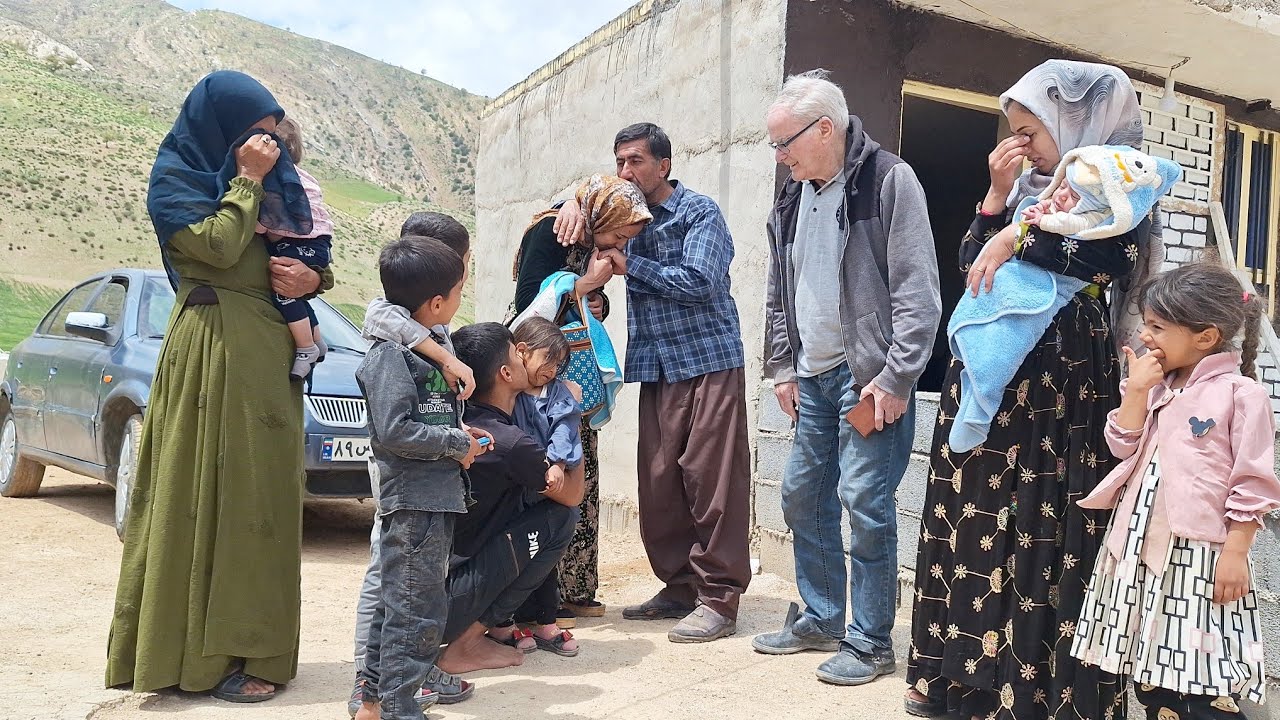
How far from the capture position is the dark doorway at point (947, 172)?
9.16 metres

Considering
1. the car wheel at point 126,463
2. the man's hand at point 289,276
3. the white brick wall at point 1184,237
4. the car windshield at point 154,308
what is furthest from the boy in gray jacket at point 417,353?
the white brick wall at point 1184,237

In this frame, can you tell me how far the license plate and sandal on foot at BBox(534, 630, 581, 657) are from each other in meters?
2.39

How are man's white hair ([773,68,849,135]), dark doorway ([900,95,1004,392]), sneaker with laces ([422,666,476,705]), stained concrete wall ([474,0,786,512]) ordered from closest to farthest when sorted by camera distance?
sneaker with laces ([422,666,476,705]), man's white hair ([773,68,849,135]), stained concrete wall ([474,0,786,512]), dark doorway ([900,95,1004,392])

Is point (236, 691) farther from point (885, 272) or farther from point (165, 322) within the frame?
point (165, 322)

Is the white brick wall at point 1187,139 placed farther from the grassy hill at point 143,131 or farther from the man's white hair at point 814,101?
the grassy hill at point 143,131

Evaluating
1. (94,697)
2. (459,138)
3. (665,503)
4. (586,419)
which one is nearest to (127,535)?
(94,697)

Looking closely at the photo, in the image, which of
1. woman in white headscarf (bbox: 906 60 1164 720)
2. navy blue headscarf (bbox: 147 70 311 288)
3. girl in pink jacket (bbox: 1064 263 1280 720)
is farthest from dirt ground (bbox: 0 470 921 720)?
navy blue headscarf (bbox: 147 70 311 288)

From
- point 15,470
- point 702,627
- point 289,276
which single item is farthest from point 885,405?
point 15,470

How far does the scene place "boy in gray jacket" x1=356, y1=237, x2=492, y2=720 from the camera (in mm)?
2707

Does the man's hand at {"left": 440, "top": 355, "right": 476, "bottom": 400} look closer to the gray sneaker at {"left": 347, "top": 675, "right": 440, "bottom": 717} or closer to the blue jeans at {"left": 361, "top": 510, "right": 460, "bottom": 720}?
the blue jeans at {"left": 361, "top": 510, "right": 460, "bottom": 720}

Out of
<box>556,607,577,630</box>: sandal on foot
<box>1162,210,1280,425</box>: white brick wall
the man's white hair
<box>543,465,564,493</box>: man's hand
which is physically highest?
<box>1162,210,1280,425</box>: white brick wall

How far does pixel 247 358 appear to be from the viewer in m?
3.21

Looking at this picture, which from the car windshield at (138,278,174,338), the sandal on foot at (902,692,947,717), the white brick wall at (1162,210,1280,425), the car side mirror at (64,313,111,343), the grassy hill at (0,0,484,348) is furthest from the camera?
the grassy hill at (0,0,484,348)

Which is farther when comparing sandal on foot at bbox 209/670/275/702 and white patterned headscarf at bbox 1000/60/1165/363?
sandal on foot at bbox 209/670/275/702
